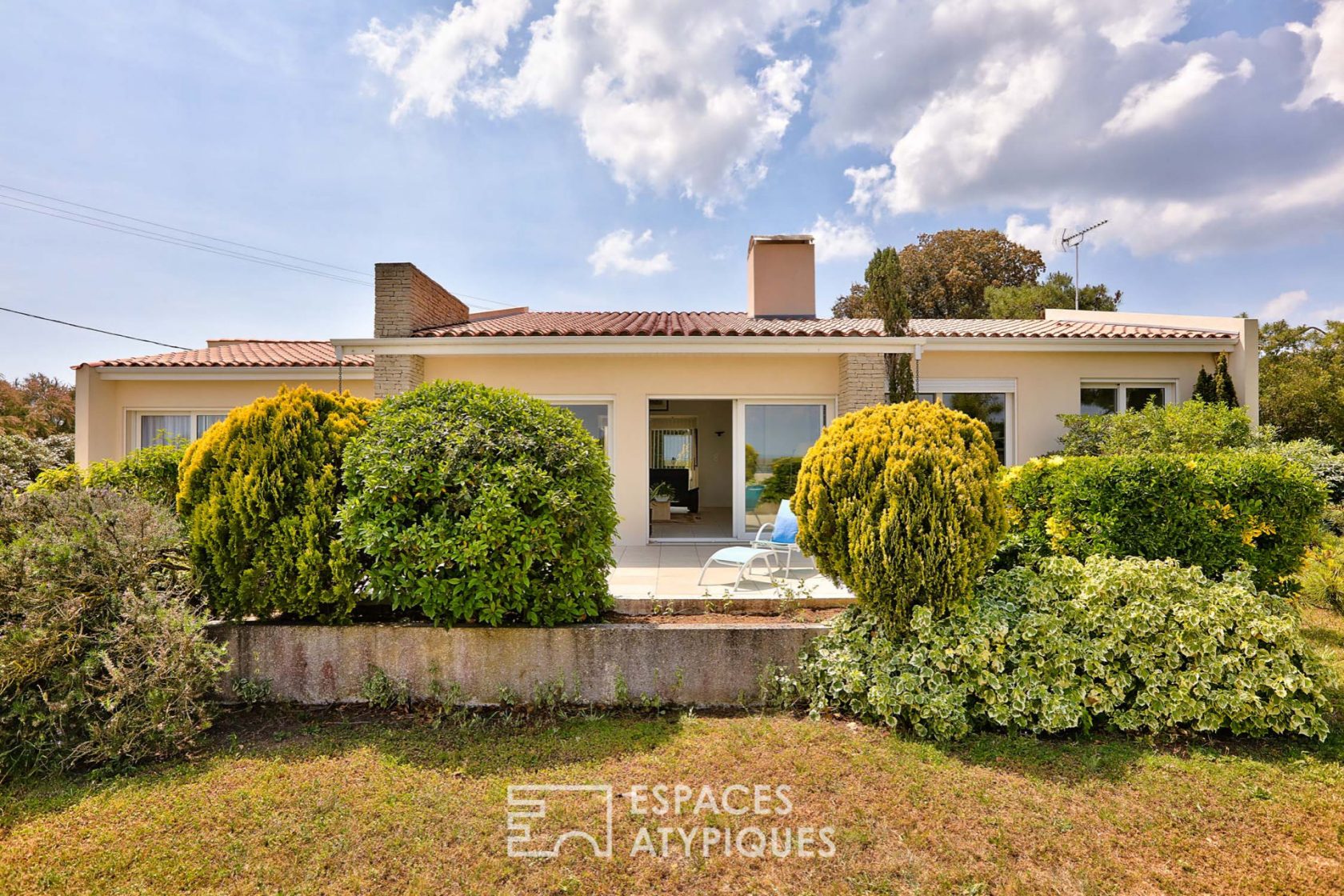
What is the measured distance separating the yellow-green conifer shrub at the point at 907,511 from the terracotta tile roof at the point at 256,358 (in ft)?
35.6

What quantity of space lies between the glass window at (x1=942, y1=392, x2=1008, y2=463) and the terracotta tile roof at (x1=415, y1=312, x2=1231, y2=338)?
45.3 inches

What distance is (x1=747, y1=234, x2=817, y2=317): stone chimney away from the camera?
13.1 m

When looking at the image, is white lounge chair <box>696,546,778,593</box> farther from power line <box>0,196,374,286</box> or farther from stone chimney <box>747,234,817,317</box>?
power line <box>0,196,374,286</box>

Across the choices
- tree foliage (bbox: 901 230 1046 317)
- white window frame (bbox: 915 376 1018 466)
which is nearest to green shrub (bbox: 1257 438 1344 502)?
white window frame (bbox: 915 376 1018 466)

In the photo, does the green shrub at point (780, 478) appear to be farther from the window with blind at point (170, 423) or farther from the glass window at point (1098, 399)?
the window with blind at point (170, 423)

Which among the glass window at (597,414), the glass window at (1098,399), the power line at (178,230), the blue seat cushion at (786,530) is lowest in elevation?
the blue seat cushion at (786,530)

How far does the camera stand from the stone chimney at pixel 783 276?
13070 millimetres

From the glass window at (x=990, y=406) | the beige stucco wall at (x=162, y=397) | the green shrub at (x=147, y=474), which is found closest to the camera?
the green shrub at (x=147, y=474)

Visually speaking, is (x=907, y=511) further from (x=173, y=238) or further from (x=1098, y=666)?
(x=173, y=238)

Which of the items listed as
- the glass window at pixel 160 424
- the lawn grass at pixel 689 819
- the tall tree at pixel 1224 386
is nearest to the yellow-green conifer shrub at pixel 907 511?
→ the lawn grass at pixel 689 819

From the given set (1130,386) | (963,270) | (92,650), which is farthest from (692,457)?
(963,270)

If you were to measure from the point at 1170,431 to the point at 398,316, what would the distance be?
12.6m

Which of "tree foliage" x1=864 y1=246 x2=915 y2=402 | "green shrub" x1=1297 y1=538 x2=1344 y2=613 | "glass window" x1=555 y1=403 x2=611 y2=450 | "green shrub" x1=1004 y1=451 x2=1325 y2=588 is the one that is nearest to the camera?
"green shrub" x1=1004 y1=451 x2=1325 y2=588

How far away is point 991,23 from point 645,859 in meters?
9.53
